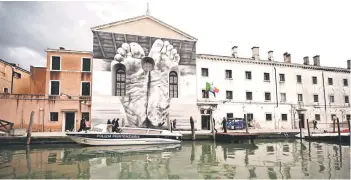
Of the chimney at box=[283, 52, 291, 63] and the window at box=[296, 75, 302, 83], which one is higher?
the chimney at box=[283, 52, 291, 63]

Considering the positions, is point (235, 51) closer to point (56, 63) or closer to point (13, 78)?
point (56, 63)

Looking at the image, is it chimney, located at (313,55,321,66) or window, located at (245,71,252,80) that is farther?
chimney, located at (313,55,321,66)

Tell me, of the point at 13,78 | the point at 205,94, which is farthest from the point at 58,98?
the point at 205,94

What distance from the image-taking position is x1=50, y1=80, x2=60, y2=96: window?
68.0 ft

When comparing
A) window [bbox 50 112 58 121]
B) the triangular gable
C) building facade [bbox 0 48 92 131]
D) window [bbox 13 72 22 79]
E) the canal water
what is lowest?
the canal water

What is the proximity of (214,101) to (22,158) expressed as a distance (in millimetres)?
16117

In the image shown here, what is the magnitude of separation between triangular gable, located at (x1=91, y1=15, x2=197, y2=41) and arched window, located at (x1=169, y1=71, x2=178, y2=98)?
3.44 m

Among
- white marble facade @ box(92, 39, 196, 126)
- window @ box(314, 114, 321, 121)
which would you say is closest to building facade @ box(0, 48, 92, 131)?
white marble facade @ box(92, 39, 196, 126)

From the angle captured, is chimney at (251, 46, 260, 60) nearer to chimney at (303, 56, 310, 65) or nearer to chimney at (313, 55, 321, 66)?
chimney at (303, 56, 310, 65)

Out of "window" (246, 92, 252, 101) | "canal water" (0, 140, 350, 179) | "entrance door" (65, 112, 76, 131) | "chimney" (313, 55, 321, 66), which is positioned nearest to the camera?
"canal water" (0, 140, 350, 179)

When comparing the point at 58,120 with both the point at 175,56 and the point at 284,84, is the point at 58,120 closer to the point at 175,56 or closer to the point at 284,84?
the point at 175,56

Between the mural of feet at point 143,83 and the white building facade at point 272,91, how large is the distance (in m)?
3.33

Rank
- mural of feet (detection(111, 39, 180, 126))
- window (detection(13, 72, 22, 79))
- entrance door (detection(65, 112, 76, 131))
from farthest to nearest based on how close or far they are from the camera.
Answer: window (detection(13, 72, 22, 79))
mural of feet (detection(111, 39, 180, 126))
entrance door (detection(65, 112, 76, 131))

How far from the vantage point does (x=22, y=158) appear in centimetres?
1137
